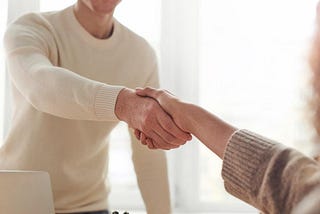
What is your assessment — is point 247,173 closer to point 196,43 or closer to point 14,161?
point 14,161

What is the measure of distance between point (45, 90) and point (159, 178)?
23.8 inches

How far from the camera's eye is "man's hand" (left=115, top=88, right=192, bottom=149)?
60.5 inches

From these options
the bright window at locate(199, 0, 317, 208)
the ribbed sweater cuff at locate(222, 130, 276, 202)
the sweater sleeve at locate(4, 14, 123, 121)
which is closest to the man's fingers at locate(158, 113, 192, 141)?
the sweater sleeve at locate(4, 14, 123, 121)

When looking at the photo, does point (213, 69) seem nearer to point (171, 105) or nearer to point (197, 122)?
point (171, 105)

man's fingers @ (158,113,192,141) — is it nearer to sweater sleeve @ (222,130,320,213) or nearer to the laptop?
the laptop

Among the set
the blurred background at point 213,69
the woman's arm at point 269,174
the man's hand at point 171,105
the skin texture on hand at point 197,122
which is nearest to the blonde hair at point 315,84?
the woman's arm at point 269,174

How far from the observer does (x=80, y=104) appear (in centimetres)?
150

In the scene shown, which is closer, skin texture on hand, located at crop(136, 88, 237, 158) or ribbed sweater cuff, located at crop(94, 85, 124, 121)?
skin texture on hand, located at crop(136, 88, 237, 158)

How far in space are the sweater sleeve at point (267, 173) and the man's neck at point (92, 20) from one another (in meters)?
1.03

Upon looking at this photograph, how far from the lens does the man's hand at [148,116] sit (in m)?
1.54

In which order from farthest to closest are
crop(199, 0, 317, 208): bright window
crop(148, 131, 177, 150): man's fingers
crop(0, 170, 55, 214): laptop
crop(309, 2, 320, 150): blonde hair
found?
crop(199, 0, 317, 208): bright window, crop(148, 131, 177, 150): man's fingers, crop(0, 170, 55, 214): laptop, crop(309, 2, 320, 150): blonde hair

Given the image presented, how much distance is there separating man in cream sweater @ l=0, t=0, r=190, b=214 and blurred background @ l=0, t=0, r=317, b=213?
44cm

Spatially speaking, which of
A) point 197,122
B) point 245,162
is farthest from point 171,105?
point 245,162

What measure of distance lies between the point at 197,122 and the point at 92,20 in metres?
0.73
